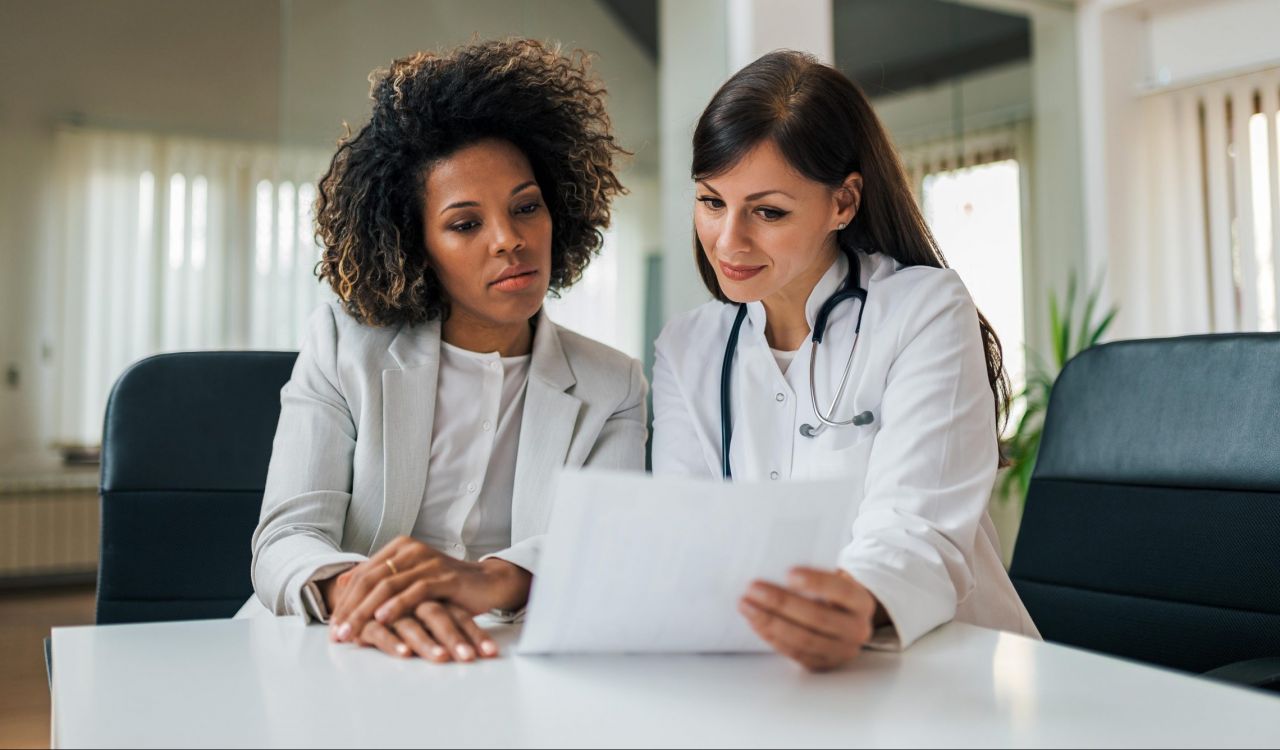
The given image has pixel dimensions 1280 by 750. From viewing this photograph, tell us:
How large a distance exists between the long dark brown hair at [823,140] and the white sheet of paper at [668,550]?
2.29ft

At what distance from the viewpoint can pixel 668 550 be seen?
2.85 feet

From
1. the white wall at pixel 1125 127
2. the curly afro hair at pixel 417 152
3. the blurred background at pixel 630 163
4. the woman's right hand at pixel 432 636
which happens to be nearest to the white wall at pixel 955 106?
the blurred background at pixel 630 163

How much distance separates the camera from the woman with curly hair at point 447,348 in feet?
5.15

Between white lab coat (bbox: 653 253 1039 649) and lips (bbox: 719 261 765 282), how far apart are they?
0.39ft

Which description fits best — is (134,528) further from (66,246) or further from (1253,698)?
Result: (66,246)

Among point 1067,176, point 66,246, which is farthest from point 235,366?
point 66,246

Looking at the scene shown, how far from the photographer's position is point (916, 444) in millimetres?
1332

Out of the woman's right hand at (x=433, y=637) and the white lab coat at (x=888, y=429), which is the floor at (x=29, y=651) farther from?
the woman's right hand at (x=433, y=637)

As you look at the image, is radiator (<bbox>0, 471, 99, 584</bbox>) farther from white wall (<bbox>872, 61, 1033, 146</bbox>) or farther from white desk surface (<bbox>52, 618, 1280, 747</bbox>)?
white desk surface (<bbox>52, 618, 1280, 747</bbox>)

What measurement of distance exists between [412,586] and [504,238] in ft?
2.25

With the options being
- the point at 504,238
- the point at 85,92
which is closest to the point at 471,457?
the point at 504,238

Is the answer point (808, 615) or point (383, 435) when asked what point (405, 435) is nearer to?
point (383, 435)

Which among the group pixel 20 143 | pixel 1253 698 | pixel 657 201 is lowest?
pixel 1253 698

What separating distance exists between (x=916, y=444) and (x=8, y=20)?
6930 mm
